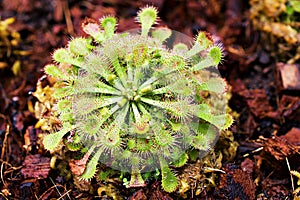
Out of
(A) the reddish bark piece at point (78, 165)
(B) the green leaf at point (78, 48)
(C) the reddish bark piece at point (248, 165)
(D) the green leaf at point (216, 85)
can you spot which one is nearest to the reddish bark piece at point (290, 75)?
(D) the green leaf at point (216, 85)

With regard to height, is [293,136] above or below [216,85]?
below

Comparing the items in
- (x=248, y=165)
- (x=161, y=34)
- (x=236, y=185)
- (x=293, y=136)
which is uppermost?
(x=161, y=34)

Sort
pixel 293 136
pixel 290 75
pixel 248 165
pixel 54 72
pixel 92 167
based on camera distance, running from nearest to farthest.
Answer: pixel 92 167, pixel 54 72, pixel 248 165, pixel 293 136, pixel 290 75

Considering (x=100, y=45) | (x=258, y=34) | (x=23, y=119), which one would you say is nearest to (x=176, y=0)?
(x=258, y=34)

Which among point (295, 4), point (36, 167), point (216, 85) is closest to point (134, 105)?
point (216, 85)

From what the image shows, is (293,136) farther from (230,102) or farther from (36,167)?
(36,167)

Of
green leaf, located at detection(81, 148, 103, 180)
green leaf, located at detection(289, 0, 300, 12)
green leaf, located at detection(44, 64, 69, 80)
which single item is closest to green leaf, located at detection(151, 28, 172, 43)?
green leaf, located at detection(44, 64, 69, 80)

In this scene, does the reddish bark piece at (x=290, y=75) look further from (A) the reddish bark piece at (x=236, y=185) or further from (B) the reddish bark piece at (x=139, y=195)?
(B) the reddish bark piece at (x=139, y=195)

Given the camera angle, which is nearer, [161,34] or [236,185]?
[236,185]
